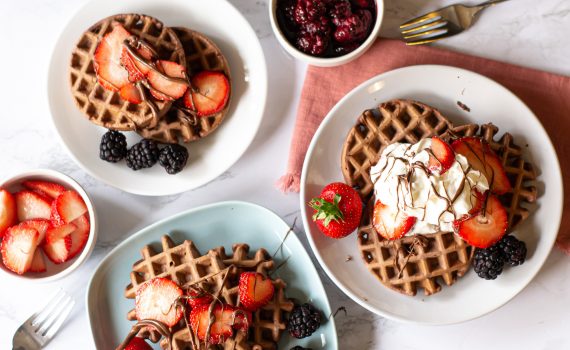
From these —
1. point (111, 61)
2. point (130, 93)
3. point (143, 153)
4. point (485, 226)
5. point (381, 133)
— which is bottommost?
point (485, 226)

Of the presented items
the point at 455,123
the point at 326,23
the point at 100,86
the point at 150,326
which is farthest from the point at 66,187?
the point at 455,123

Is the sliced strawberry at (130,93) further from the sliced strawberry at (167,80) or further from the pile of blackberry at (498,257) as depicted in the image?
the pile of blackberry at (498,257)

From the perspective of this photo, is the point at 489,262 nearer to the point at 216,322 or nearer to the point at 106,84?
the point at 216,322

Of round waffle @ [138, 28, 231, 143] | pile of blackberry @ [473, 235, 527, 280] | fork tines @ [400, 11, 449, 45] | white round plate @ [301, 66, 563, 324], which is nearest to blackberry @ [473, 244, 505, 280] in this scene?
pile of blackberry @ [473, 235, 527, 280]

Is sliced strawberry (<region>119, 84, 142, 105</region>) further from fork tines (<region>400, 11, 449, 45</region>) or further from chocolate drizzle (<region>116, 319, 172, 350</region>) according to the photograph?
fork tines (<region>400, 11, 449, 45</region>)

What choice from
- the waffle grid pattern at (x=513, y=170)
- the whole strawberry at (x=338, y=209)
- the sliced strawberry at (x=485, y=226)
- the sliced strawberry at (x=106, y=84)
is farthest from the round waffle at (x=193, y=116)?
the sliced strawberry at (x=485, y=226)

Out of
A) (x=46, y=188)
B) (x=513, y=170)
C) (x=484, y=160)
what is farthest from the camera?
(x=46, y=188)

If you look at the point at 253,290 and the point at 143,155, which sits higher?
the point at 143,155

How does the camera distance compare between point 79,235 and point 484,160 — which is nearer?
point 484,160
